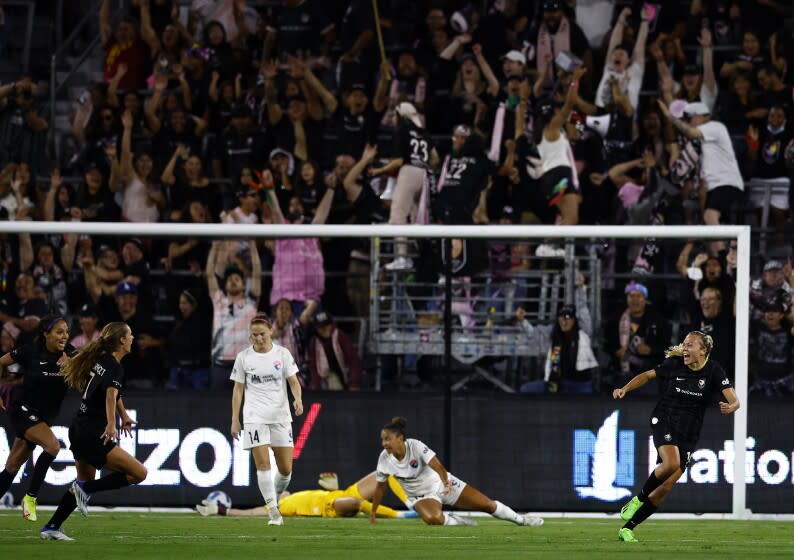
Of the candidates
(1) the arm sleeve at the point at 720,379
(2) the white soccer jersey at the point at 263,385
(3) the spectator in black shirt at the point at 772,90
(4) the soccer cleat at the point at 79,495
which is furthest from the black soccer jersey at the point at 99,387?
(3) the spectator in black shirt at the point at 772,90

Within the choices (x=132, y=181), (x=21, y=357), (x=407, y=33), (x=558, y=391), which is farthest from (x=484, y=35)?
(x=21, y=357)

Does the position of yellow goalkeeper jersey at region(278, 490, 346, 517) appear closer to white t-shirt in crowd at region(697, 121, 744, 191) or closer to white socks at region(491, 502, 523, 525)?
white socks at region(491, 502, 523, 525)

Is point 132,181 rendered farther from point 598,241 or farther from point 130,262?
point 598,241

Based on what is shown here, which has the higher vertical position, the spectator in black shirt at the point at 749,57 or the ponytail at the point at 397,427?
the spectator in black shirt at the point at 749,57

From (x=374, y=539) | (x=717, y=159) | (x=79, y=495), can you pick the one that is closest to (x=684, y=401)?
(x=374, y=539)

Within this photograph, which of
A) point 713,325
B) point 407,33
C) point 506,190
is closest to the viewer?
point 713,325

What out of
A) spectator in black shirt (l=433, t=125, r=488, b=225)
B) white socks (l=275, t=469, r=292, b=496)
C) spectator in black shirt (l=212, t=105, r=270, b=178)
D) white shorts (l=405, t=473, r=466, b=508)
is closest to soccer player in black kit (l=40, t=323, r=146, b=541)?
white socks (l=275, t=469, r=292, b=496)

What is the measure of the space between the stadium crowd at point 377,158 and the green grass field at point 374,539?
200 centimetres

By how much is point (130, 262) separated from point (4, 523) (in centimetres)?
355

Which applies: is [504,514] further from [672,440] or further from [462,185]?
[462,185]

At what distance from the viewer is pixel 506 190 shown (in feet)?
61.3

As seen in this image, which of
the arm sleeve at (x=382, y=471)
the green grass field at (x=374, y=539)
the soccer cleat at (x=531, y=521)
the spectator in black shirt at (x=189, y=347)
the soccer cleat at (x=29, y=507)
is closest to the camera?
the green grass field at (x=374, y=539)

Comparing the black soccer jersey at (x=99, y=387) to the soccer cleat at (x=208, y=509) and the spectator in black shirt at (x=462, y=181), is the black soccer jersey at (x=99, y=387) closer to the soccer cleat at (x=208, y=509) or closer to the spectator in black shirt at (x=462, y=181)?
the soccer cleat at (x=208, y=509)

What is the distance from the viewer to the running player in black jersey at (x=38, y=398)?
43.9ft
